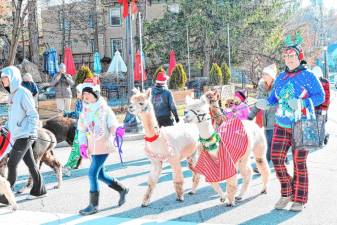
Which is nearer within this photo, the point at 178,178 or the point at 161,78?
the point at 178,178

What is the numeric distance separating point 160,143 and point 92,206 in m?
1.18

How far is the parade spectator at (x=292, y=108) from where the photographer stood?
567 centimetres

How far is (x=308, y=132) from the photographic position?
18.3 ft

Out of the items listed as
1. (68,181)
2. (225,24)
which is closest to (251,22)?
(225,24)

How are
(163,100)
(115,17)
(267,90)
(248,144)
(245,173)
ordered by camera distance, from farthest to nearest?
(115,17)
(163,100)
(267,90)
(245,173)
(248,144)

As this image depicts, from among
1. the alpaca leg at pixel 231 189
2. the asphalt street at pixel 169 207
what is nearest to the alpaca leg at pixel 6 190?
the asphalt street at pixel 169 207

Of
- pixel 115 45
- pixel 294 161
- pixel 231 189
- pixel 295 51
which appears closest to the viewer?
pixel 295 51

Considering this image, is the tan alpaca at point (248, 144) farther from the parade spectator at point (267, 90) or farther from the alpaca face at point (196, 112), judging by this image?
the parade spectator at point (267, 90)

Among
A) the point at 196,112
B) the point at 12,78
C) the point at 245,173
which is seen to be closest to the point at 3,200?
the point at 12,78

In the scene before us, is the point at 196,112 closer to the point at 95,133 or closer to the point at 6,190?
the point at 95,133

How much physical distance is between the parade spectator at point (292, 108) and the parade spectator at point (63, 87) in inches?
372

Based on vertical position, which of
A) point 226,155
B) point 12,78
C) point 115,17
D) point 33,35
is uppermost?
point 115,17

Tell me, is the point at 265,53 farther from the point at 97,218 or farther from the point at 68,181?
the point at 97,218

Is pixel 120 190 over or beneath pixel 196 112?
beneath
